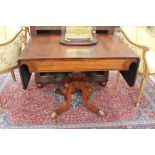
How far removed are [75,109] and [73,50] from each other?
69cm

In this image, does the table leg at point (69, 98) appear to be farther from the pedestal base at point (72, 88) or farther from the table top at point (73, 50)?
the table top at point (73, 50)

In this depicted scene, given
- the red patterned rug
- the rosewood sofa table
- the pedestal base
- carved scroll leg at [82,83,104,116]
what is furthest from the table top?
the red patterned rug

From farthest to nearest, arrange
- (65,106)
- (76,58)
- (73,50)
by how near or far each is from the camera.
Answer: (65,106) → (73,50) → (76,58)

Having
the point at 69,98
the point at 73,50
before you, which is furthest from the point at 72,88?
the point at 73,50

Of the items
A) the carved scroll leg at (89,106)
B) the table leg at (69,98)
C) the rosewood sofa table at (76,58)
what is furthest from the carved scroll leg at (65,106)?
the rosewood sofa table at (76,58)

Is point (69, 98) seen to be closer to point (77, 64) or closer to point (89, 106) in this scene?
point (89, 106)

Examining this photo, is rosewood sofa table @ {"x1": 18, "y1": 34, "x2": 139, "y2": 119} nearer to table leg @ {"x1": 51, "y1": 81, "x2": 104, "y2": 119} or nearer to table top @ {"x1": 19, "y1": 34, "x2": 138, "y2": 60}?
table top @ {"x1": 19, "y1": 34, "x2": 138, "y2": 60}

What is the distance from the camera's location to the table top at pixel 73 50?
148 centimetres

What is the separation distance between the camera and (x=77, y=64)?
148 centimetres
